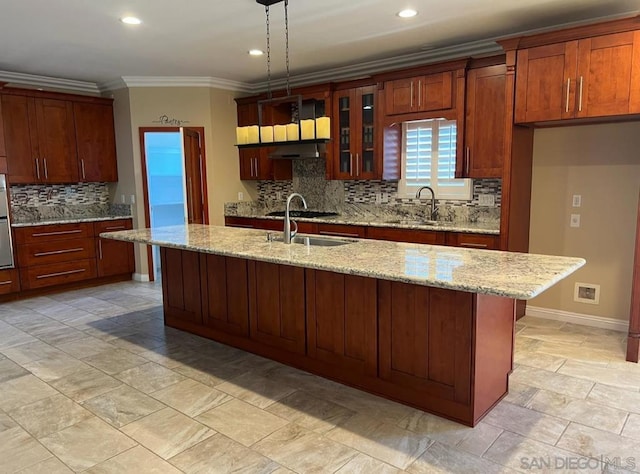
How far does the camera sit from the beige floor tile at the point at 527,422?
2451mm

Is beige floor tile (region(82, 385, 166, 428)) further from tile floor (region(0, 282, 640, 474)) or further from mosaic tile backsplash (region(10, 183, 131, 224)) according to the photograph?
mosaic tile backsplash (region(10, 183, 131, 224))

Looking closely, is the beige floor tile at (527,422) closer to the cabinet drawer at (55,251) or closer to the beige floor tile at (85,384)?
the beige floor tile at (85,384)

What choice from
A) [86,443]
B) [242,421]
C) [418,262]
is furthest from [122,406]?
[418,262]

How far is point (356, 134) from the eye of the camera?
5.27 metres

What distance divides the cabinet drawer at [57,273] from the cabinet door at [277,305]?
11.0ft

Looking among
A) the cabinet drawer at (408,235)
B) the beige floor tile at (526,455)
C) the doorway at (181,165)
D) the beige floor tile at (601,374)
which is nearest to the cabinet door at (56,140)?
the doorway at (181,165)

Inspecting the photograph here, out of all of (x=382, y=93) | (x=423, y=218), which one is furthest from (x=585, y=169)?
(x=382, y=93)

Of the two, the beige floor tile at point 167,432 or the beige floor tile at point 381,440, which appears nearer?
the beige floor tile at point 381,440

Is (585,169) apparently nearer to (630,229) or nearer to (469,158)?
(630,229)

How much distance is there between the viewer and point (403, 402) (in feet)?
9.07

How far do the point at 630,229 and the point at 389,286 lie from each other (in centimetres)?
255

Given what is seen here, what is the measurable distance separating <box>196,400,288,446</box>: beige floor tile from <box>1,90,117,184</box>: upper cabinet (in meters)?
4.35

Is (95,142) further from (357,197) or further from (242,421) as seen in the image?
(242,421)

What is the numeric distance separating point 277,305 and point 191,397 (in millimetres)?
839
